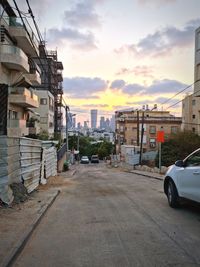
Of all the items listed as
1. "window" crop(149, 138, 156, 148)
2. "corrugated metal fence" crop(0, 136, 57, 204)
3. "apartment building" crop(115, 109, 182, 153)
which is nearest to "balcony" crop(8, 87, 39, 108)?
"corrugated metal fence" crop(0, 136, 57, 204)

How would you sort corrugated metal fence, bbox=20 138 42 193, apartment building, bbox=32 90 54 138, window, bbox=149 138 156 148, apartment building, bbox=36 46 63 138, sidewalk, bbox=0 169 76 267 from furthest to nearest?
window, bbox=149 138 156 148
apartment building, bbox=36 46 63 138
apartment building, bbox=32 90 54 138
corrugated metal fence, bbox=20 138 42 193
sidewalk, bbox=0 169 76 267

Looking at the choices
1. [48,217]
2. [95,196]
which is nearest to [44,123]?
[95,196]

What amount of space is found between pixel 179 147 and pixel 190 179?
36.4m

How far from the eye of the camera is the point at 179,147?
45312 mm

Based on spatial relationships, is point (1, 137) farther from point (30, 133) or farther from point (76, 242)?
point (30, 133)

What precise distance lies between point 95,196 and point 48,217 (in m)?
4.36

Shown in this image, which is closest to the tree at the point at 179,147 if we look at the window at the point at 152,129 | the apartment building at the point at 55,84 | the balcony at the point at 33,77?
the balcony at the point at 33,77

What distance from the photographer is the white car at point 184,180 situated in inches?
365

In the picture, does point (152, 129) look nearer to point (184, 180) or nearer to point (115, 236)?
point (184, 180)

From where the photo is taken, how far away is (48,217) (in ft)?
30.6

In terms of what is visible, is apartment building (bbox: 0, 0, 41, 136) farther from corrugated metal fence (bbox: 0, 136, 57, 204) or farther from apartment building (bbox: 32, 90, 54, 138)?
apartment building (bbox: 32, 90, 54, 138)

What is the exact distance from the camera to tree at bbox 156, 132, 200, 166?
1753 inches

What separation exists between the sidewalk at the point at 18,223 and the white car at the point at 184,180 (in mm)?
3340

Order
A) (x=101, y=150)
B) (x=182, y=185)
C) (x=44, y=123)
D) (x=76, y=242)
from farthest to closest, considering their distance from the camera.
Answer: (x=101, y=150), (x=44, y=123), (x=182, y=185), (x=76, y=242)
